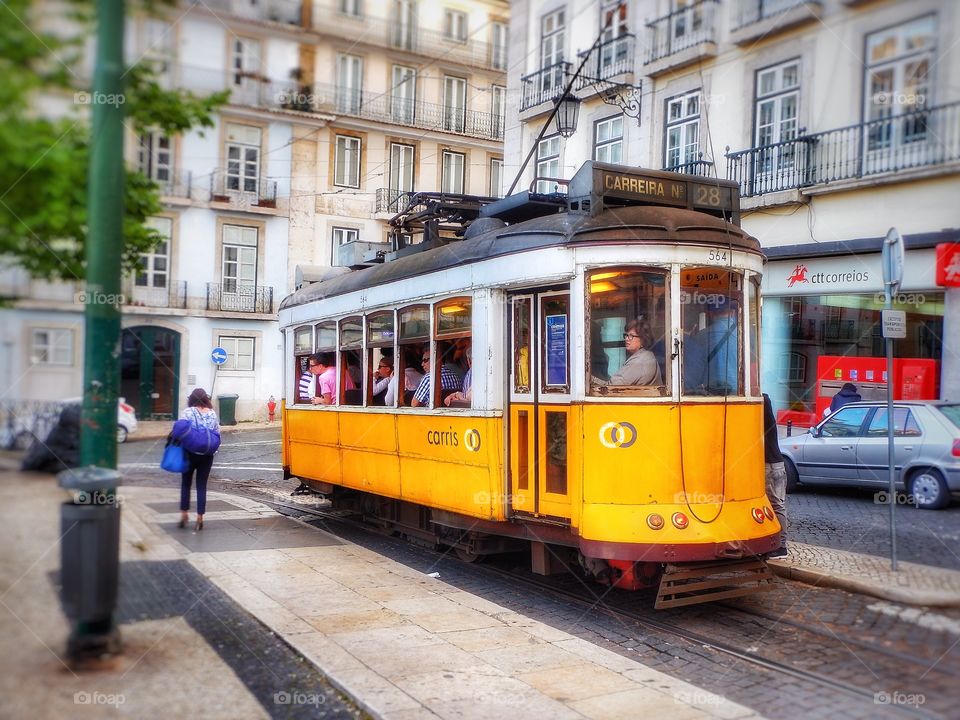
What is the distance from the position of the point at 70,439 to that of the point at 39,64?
1.91 meters

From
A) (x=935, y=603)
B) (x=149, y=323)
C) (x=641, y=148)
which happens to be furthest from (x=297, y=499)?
(x=935, y=603)

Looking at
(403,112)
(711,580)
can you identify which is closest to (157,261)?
(403,112)

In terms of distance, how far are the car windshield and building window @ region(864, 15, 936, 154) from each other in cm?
217

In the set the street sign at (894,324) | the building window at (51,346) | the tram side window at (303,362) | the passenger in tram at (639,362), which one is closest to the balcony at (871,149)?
the street sign at (894,324)

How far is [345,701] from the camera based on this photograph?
4.74 metres

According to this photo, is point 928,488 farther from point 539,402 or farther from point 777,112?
point 777,112

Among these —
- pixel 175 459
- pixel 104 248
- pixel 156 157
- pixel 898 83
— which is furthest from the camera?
pixel 175 459

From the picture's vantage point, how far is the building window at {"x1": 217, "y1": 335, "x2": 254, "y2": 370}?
594cm

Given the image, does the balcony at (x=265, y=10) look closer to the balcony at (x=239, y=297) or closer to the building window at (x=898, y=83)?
the balcony at (x=239, y=297)

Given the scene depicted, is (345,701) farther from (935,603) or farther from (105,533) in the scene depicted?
(935,603)

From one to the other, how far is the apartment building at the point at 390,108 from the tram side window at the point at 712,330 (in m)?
2.26

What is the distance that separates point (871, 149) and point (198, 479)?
7.25 meters

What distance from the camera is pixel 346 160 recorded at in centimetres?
664

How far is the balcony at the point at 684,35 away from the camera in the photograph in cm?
615
